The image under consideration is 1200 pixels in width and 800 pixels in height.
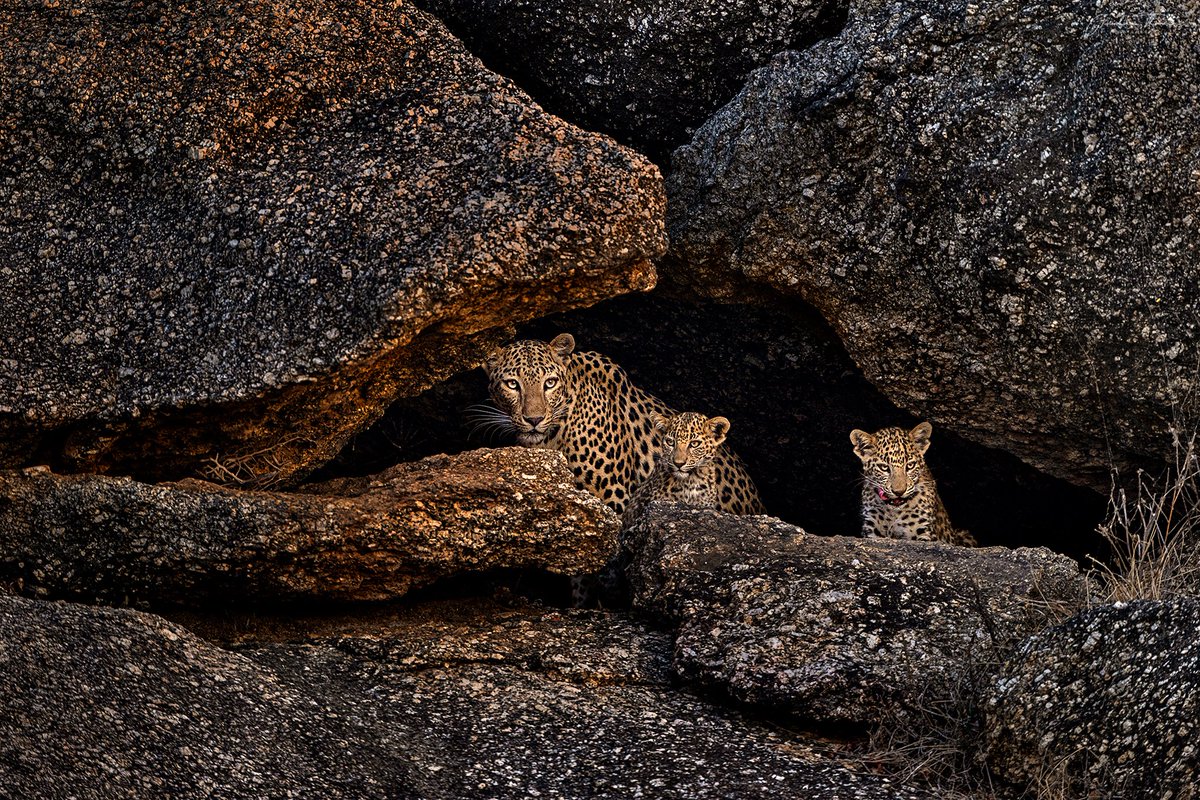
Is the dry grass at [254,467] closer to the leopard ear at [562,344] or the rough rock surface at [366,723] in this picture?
the rough rock surface at [366,723]

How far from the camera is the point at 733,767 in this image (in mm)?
6375

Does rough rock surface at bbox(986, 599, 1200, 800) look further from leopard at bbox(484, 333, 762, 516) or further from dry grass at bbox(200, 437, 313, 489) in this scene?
leopard at bbox(484, 333, 762, 516)

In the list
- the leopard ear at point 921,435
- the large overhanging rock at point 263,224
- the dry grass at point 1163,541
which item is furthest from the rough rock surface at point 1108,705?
the leopard ear at point 921,435

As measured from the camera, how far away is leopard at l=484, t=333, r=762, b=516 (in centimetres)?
1025

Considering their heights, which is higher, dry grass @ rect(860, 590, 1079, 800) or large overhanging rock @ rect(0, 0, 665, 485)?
large overhanging rock @ rect(0, 0, 665, 485)

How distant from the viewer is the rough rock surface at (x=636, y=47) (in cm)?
888

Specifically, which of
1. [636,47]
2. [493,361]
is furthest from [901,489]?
[636,47]

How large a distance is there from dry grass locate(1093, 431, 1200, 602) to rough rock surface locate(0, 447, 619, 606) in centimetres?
251

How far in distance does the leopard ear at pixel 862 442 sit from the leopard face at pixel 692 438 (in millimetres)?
815

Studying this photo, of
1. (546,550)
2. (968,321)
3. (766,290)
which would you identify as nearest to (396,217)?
(546,550)

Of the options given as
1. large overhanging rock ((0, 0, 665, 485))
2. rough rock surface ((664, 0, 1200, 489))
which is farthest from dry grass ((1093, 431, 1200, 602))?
large overhanging rock ((0, 0, 665, 485))

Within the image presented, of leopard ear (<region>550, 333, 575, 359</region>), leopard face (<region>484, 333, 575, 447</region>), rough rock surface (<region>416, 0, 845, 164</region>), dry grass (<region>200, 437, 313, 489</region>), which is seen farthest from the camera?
leopard ear (<region>550, 333, 575, 359</region>)

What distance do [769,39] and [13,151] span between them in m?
4.20

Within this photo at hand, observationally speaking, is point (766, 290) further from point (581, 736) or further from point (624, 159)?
point (581, 736)
